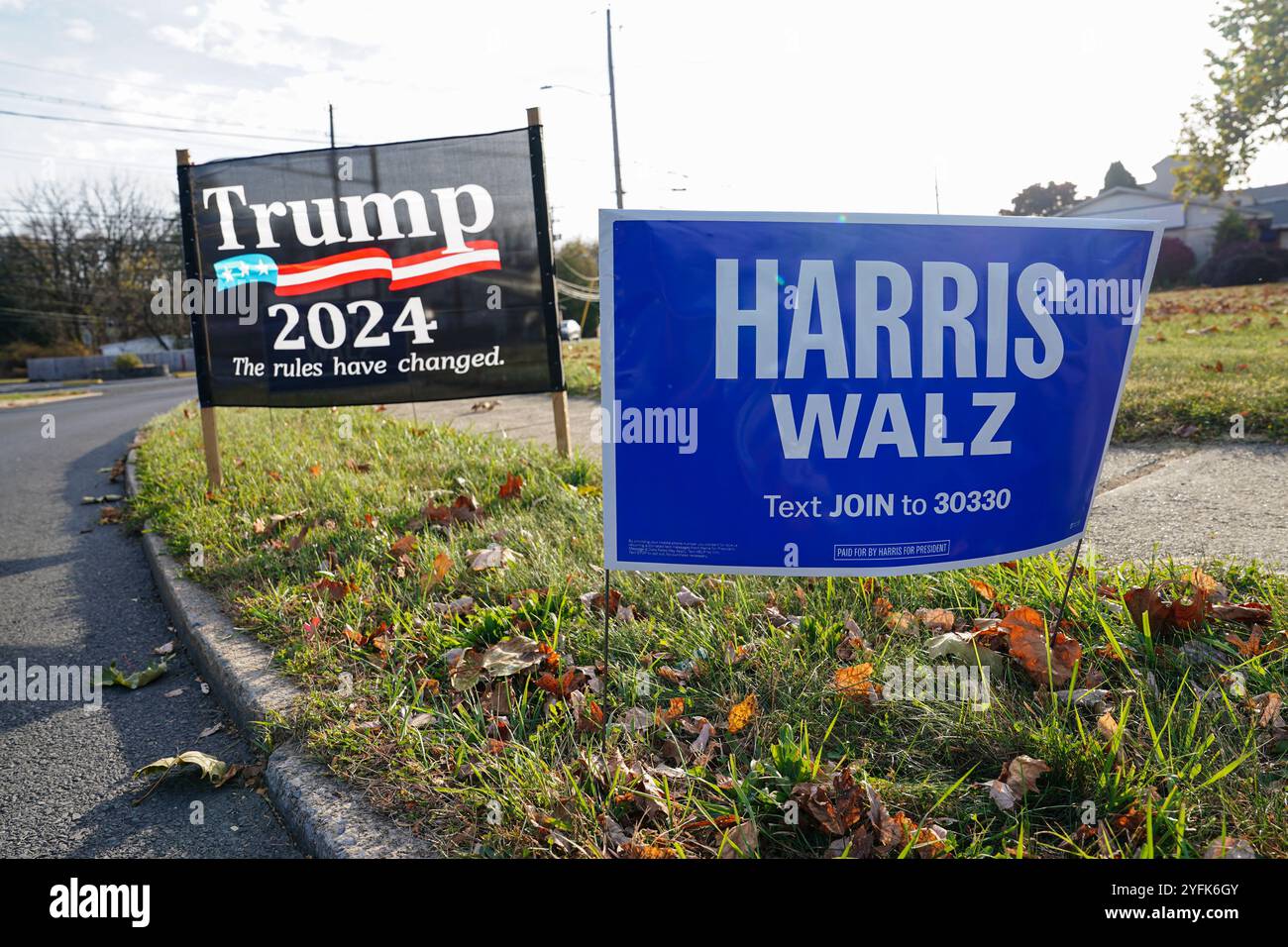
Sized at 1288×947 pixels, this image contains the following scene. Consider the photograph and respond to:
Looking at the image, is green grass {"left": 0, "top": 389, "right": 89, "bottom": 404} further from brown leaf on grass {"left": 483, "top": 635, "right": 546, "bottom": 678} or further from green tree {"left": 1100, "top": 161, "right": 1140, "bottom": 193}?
green tree {"left": 1100, "top": 161, "right": 1140, "bottom": 193}

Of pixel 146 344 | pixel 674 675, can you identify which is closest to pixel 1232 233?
pixel 674 675

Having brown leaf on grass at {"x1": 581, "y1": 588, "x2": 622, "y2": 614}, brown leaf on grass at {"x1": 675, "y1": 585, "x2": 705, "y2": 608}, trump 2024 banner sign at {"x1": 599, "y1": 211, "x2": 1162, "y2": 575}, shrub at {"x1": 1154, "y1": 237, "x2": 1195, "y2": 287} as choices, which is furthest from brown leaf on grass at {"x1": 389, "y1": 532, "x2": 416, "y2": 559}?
shrub at {"x1": 1154, "y1": 237, "x2": 1195, "y2": 287}

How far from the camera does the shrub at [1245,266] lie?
33719 mm

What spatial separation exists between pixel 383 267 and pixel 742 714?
165 inches

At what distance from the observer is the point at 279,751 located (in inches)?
109

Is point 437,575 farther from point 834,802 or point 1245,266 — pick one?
Answer: point 1245,266

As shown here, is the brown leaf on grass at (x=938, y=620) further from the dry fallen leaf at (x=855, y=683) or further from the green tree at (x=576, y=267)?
the green tree at (x=576, y=267)

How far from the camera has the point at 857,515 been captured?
8.43ft

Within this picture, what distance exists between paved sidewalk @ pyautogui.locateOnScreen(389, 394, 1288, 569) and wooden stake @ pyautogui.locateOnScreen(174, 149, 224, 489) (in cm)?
260

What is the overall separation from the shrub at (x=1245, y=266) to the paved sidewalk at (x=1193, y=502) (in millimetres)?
33842

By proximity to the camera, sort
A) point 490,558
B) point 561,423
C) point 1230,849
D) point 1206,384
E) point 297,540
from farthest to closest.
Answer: point 1206,384, point 561,423, point 297,540, point 490,558, point 1230,849
